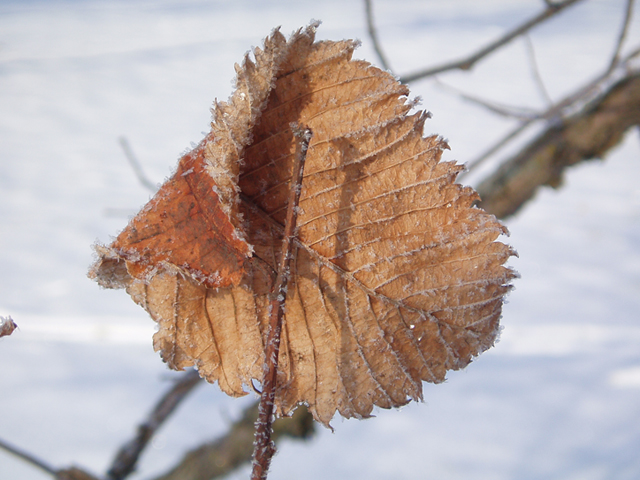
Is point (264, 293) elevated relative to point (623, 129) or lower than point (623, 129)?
lower

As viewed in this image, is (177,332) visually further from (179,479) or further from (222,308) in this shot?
(179,479)

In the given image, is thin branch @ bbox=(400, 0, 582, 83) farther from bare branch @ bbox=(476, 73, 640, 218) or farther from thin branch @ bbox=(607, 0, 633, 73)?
bare branch @ bbox=(476, 73, 640, 218)

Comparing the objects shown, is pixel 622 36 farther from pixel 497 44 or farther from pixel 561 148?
pixel 561 148

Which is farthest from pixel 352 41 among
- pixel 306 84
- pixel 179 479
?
pixel 179 479

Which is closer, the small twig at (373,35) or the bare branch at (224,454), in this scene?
the small twig at (373,35)

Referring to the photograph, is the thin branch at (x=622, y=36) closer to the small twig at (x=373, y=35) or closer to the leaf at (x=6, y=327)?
the small twig at (x=373, y=35)

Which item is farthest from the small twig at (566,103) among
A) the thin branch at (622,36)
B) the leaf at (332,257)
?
the leaf at (332,257)

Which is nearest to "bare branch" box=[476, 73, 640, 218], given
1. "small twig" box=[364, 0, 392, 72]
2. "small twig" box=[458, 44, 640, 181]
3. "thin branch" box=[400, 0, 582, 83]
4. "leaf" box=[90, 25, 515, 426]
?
"small twig" box=[458, 44, 640, 181]
